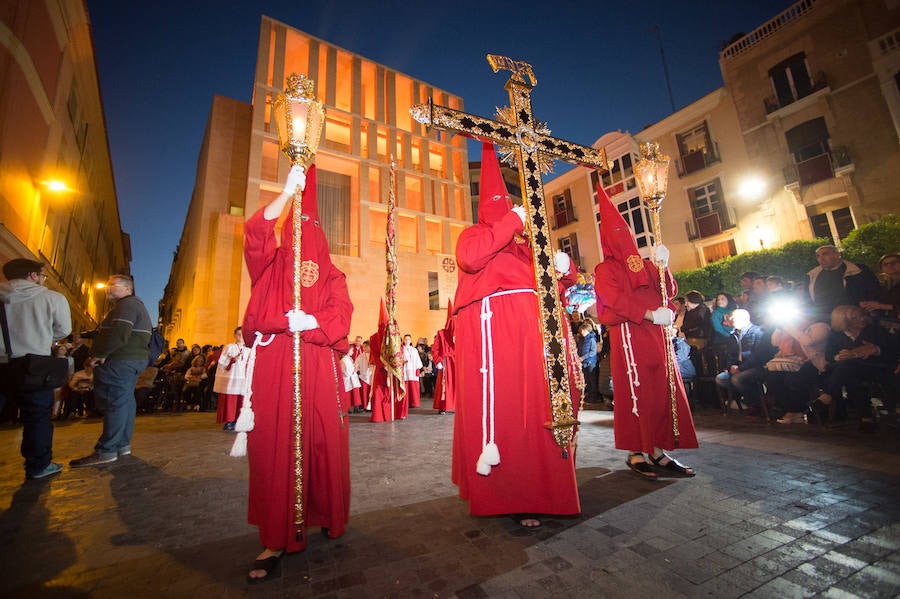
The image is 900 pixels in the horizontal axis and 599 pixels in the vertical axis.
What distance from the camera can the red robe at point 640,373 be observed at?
10.7 ft

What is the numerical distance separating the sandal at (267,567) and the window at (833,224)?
19558 millimetres

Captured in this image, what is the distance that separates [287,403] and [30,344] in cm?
391

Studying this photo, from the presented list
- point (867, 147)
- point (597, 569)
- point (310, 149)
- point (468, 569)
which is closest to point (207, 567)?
point (468, 569)

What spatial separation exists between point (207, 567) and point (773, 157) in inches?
847

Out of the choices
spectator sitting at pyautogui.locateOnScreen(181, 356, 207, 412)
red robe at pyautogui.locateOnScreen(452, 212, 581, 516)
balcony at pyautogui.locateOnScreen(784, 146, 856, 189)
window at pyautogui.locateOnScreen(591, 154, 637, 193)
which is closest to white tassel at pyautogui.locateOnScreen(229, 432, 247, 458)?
red robe at pyautogui.locateOnScreen(452, 212, 581, 516)

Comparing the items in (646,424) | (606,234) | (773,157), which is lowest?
(646,424)

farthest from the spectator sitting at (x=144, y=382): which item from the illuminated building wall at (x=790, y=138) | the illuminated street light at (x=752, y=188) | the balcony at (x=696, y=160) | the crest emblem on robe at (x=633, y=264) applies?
the balcony at (x=696, y=160)

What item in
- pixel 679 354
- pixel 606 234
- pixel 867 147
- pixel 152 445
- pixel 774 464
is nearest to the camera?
pixel 774 464

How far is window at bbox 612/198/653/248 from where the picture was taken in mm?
20522

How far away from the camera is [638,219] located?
2145 centimetres

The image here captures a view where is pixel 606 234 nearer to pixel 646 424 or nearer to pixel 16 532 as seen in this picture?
pixel 646 424

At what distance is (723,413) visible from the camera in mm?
6234

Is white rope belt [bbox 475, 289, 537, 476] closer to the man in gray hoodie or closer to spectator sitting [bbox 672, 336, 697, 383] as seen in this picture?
the man in gray hoodie

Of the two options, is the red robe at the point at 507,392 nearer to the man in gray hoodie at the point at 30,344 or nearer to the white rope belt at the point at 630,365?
the white rope belt at the point at 630,365
